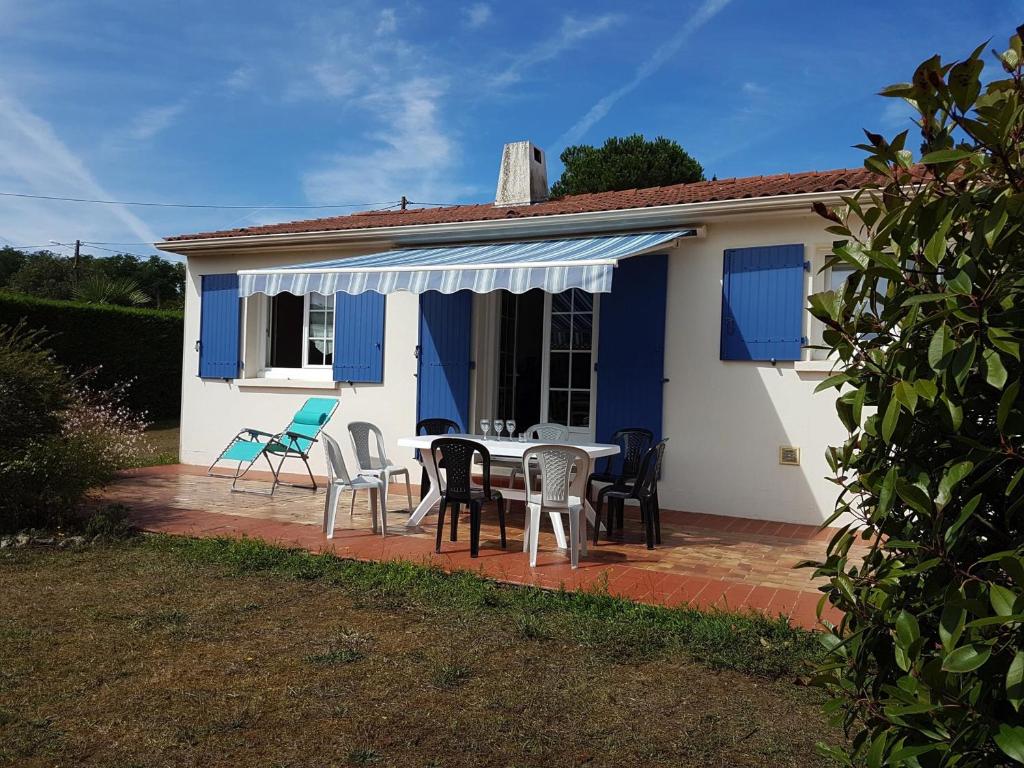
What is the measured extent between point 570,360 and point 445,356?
1956mm

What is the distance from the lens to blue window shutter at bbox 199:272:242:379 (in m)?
13.8

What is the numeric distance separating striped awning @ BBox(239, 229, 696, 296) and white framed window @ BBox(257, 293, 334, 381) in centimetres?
276

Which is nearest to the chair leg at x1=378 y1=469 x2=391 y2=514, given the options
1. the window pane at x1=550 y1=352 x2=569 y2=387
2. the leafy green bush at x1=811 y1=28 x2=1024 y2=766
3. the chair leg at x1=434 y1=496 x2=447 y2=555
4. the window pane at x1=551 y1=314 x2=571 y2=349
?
the chair leg at x1=434 y1=496 x2=447 y2=555

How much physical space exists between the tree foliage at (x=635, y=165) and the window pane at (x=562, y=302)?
22090mm

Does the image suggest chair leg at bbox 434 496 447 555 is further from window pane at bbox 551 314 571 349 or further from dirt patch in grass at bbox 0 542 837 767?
window pane at bbox 551 314 571 349

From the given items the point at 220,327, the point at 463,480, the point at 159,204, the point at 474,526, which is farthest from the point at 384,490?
the point at 159,204

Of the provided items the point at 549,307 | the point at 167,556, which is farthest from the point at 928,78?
the point at 549,307

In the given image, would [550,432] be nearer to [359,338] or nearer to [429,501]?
[429,501]

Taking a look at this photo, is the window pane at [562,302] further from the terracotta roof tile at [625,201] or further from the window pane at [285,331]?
the window pane at [285,331]

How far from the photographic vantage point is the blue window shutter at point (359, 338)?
12.7 metres

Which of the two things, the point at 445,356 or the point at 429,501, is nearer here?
the point at 429,501

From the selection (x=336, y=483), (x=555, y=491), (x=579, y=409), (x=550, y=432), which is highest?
(x=579, y=409)

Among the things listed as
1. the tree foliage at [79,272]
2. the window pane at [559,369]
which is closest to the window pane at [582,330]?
the window pane at [559,369]

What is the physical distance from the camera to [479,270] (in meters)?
9.16
